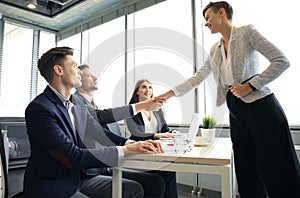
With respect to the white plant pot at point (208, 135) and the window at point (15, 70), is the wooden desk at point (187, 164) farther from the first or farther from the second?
the window at point (15, 70)

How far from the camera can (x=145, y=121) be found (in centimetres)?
206

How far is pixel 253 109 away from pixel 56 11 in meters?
4.15

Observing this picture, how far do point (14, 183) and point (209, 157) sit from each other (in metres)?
1.04

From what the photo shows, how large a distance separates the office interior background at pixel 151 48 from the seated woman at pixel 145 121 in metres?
0.43

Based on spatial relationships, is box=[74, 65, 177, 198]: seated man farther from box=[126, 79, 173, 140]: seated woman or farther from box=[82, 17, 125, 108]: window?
box=[82, 17, 125, 108]: window

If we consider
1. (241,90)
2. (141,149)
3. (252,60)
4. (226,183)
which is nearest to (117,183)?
(141,149)

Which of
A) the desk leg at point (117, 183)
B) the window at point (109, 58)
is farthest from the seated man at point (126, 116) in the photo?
the window at point (109, 58)

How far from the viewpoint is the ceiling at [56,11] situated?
3.88m

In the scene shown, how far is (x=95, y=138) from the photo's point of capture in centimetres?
152

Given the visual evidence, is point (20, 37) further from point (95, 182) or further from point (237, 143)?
point (237, 143)

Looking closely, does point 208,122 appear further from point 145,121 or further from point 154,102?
point 145,121

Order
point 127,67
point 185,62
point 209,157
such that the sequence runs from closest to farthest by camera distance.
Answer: point 209,157 < point 185,62 < point 127,67

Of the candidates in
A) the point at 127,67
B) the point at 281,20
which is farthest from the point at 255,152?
the point at 127,67

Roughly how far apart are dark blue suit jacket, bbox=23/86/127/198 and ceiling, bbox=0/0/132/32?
315 cm
